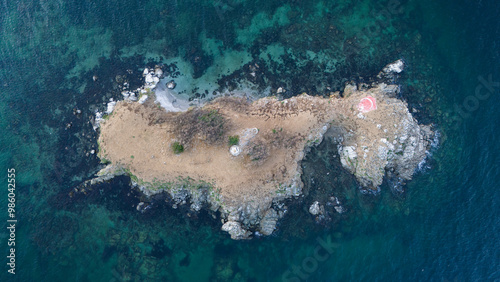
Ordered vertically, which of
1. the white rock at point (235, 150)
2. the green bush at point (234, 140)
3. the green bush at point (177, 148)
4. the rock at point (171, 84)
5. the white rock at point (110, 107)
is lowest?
the white rock at point (235, 150)

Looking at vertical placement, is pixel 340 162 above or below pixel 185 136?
below

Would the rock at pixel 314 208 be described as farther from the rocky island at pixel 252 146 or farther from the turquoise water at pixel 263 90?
the turquoise water at pixel 263 90

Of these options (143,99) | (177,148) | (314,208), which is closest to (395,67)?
(314,208)

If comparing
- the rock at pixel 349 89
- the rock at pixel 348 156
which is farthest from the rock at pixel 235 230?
the rock at pixel 349 89

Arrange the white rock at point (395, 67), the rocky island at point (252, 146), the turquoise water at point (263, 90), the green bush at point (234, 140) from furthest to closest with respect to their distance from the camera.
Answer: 1. the white rock at point (395, 67)
2. the turquoise water at point (263, 90)
3. the rocky island at point (252, 146)
4. the green bush at point (234, 140)

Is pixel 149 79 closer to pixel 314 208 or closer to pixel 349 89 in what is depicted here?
pixel 349 89

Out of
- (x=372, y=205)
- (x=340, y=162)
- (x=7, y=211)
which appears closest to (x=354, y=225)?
(x=372, y=205)

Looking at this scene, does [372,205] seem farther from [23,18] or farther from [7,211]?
[23,18]
